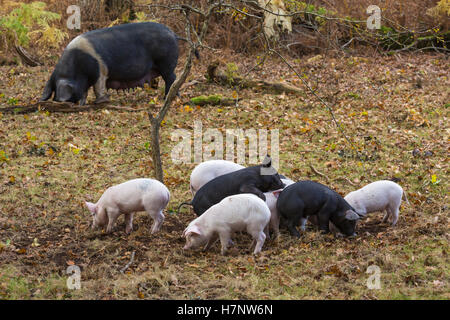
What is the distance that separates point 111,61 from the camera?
1038 cm

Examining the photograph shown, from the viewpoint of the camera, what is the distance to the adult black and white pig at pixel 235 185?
5.92 meters

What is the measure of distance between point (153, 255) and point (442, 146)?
5297 mm

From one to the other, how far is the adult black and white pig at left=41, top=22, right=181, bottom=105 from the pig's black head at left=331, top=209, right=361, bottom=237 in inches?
241

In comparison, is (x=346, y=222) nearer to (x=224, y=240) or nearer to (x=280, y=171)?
(x=224, y=240)

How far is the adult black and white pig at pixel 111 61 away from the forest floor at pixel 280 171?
468mm

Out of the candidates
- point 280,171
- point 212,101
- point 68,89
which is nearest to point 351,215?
point 280,171

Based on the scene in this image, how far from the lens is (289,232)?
5.83 metres

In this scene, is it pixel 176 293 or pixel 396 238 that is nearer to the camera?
pixel 176 293

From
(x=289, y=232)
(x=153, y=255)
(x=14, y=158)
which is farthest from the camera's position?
(x=14, y=158)

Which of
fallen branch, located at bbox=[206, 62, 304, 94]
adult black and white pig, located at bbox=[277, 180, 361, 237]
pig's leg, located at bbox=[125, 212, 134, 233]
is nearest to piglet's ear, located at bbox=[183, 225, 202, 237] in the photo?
pig's leg, located at bbox=[125, 212, 134, 233]

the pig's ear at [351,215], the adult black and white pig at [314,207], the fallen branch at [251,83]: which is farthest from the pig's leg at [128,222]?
the fallen branch at [251,83]

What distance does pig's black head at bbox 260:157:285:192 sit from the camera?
6.01 m

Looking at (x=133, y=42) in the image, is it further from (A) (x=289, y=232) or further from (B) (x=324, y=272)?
(B) (x=324, y=272)
